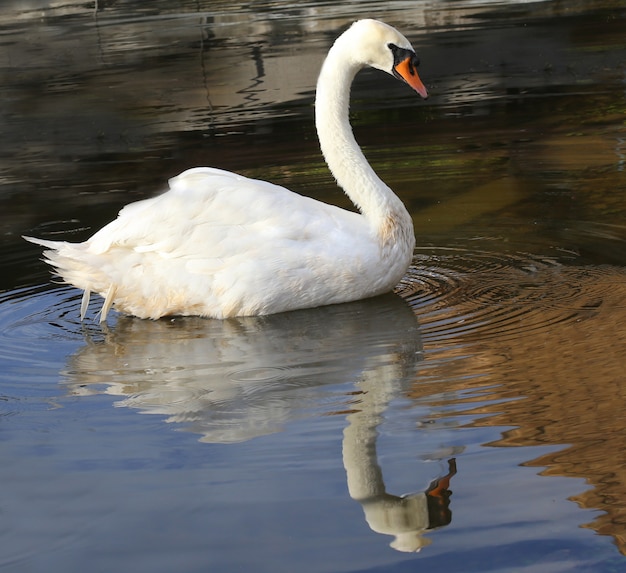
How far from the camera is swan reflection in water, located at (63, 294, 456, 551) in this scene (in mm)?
4480

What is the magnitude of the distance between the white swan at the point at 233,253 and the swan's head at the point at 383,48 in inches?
31.4

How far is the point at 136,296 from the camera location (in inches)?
273

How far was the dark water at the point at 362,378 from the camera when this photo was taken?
4188 mm

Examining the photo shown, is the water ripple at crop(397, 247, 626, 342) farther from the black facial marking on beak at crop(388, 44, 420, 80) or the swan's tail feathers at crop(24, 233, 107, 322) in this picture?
the swan's tail feathers at crop(24, 233, 107, 322)

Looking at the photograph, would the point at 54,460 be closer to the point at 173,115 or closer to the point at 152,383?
the point at 152,383

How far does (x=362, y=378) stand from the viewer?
5688 mm

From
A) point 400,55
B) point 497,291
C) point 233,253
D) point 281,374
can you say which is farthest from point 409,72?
point 281,374

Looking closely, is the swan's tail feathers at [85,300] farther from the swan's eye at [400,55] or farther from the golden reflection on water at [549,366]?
the swan's eye at [400,55]

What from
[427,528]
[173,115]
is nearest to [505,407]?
[427,528]

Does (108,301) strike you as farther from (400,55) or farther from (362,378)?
(400,55)

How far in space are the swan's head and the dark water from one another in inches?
46.4

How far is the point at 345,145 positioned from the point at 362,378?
2.07m

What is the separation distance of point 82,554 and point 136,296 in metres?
2.90

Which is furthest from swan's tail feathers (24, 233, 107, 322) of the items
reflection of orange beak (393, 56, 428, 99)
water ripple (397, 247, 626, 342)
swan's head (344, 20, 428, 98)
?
reflection of orange beak (393, 56, 428, 99)
